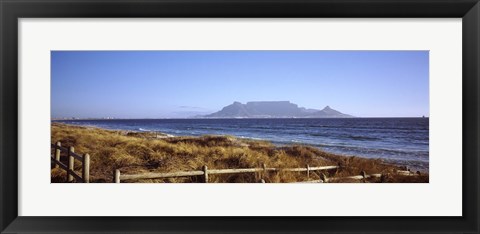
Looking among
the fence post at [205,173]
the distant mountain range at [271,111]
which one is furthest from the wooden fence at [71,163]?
the distant mountain range at [271,111]

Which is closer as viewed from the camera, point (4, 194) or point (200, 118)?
point (4, 194)

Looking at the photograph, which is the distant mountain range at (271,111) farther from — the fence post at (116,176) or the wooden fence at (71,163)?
the wooden fence at (71,163)

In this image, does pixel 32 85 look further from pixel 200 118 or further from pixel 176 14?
pixel 200 118

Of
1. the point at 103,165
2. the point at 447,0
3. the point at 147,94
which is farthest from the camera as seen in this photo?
the point at 147,94

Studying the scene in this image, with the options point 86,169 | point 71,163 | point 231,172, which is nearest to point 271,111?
point 231,172

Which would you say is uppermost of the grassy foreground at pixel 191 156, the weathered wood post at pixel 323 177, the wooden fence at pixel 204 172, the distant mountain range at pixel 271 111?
the distant mountain range at pixel 271 111

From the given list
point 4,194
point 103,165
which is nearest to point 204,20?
point 103,165

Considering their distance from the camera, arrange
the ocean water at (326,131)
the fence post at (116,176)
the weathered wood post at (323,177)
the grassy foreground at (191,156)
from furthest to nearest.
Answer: the ocean water at (326,131)
the grassy foreground at (191,156)
the weathered wood post at (323,177)
the fence post at (116,176)
